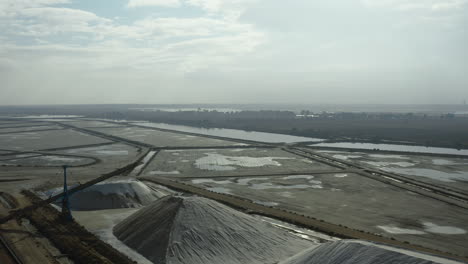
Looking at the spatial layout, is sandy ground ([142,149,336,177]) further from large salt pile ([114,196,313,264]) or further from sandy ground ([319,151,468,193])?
large salt pile ([114,196,313,264])

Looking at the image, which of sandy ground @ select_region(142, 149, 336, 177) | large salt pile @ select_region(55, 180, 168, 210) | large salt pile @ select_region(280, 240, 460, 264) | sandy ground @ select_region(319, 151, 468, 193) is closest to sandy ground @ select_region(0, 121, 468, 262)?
sandy ground @ select_region(142, 149, 336, 177)

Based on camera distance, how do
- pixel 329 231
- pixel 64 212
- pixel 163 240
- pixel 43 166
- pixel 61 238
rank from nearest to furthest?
pixel 163 240 → pixel 61 238 → pixel 329 231 → pixel 64 212 → pixel 43 166

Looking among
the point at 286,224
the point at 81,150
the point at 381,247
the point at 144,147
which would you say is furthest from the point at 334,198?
the point at 81,150

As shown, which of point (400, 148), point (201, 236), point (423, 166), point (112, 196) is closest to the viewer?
point (201, 236)

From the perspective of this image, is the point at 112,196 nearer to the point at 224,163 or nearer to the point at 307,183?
the point at 307,183

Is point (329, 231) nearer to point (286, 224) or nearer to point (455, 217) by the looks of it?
point (286, 224)

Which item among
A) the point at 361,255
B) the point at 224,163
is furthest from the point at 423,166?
the point at 361,255
